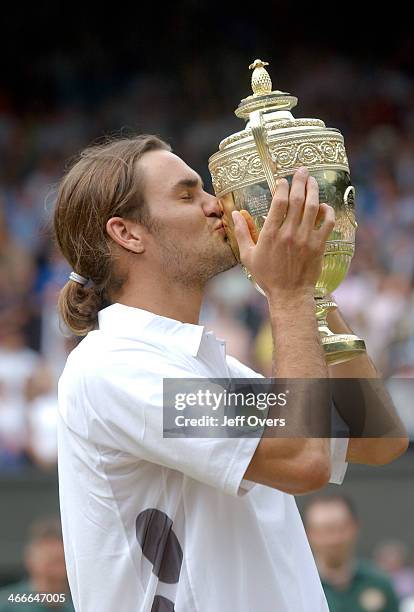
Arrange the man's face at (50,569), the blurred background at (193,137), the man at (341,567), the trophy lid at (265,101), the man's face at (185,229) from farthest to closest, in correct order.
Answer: the blurred background at (193,137) < the man at (341,567) < the man's face at (50,569) < the trophy lid at (265,101) < the man's face at (185,229)

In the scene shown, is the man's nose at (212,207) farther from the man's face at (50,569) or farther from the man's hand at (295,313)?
the man's face at (50,569)

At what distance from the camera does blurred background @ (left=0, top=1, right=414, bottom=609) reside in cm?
634

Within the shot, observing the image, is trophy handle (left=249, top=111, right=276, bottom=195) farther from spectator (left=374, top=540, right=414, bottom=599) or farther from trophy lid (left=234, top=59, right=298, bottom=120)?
spectator (left=374, top=540, right=414, bottom=599)

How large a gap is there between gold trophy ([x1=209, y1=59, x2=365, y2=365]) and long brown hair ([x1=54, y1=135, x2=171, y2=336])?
18cm

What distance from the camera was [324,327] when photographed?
236 cm

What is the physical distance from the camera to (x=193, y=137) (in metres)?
9.85

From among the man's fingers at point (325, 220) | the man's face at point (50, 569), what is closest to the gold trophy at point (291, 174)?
the man's fingers at point (325, 220)

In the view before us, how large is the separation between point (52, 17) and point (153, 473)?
9910mm

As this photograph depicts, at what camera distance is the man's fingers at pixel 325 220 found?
6.84ft

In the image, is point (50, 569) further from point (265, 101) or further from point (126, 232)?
point (265, 101)

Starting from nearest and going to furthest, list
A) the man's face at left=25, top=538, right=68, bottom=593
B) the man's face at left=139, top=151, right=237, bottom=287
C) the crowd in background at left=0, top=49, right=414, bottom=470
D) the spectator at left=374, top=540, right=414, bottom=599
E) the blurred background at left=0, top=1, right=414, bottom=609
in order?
the man's face at left=139, top=151, right=237, bottom=287, the man's face at left=25, top=538, right=68, bottom=593, the spectator at left=374, top=540, right=414, bottom=599, the blurred background at left=0, top=1, right=414, bottom=609, the crowd in background at left=0, top=49, right=414, bottom=470

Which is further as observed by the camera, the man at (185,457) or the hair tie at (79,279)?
the hair tie at (79,279)

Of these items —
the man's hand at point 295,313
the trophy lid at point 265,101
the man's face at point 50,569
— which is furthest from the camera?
the man's face at point 50,569

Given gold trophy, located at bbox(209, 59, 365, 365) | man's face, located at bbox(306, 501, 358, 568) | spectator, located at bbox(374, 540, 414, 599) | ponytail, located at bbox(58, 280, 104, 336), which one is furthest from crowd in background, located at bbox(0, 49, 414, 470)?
gold trophy, located at bbox(209, 59, 365, 365)
